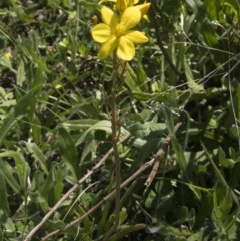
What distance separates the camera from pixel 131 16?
1.24 m


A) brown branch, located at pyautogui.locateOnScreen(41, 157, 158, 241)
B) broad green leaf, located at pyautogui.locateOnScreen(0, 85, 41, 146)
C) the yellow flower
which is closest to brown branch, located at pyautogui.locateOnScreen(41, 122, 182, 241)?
brown branch, located at pyautogui.locateOnScreen(41, 157, 158, 241)

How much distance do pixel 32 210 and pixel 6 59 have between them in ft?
2.39

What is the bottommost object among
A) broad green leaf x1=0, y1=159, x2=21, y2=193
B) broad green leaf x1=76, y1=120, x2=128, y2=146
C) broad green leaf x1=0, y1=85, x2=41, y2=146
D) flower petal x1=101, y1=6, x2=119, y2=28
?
broad green leaf x1=0, y1=159, x2=21, y2=193

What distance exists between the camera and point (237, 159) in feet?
5.36

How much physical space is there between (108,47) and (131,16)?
A: 9 cm

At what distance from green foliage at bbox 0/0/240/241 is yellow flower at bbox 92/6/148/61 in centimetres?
25

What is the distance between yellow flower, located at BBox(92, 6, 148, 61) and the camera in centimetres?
119

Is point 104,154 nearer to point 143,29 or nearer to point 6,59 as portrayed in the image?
point 143,29

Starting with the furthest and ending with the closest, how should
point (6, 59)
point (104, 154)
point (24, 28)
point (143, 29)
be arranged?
point (24, 28) → point (6, 59) → point (143, 29) → point (104, 154)

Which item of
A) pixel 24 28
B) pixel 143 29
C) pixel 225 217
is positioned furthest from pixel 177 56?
pixel 24 28

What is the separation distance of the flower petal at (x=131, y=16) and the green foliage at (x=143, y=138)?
0.27m

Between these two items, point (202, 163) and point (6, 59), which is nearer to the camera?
point (202, 163)

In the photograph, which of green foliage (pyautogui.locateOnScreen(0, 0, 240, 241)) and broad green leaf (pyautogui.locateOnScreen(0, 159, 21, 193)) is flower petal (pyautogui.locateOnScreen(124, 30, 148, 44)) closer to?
green foliage (pyautogui.locateOnScreen(0, 0, 240, 241))

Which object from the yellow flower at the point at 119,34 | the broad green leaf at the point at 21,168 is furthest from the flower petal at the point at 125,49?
the broad green leaf at the point at 21,168
